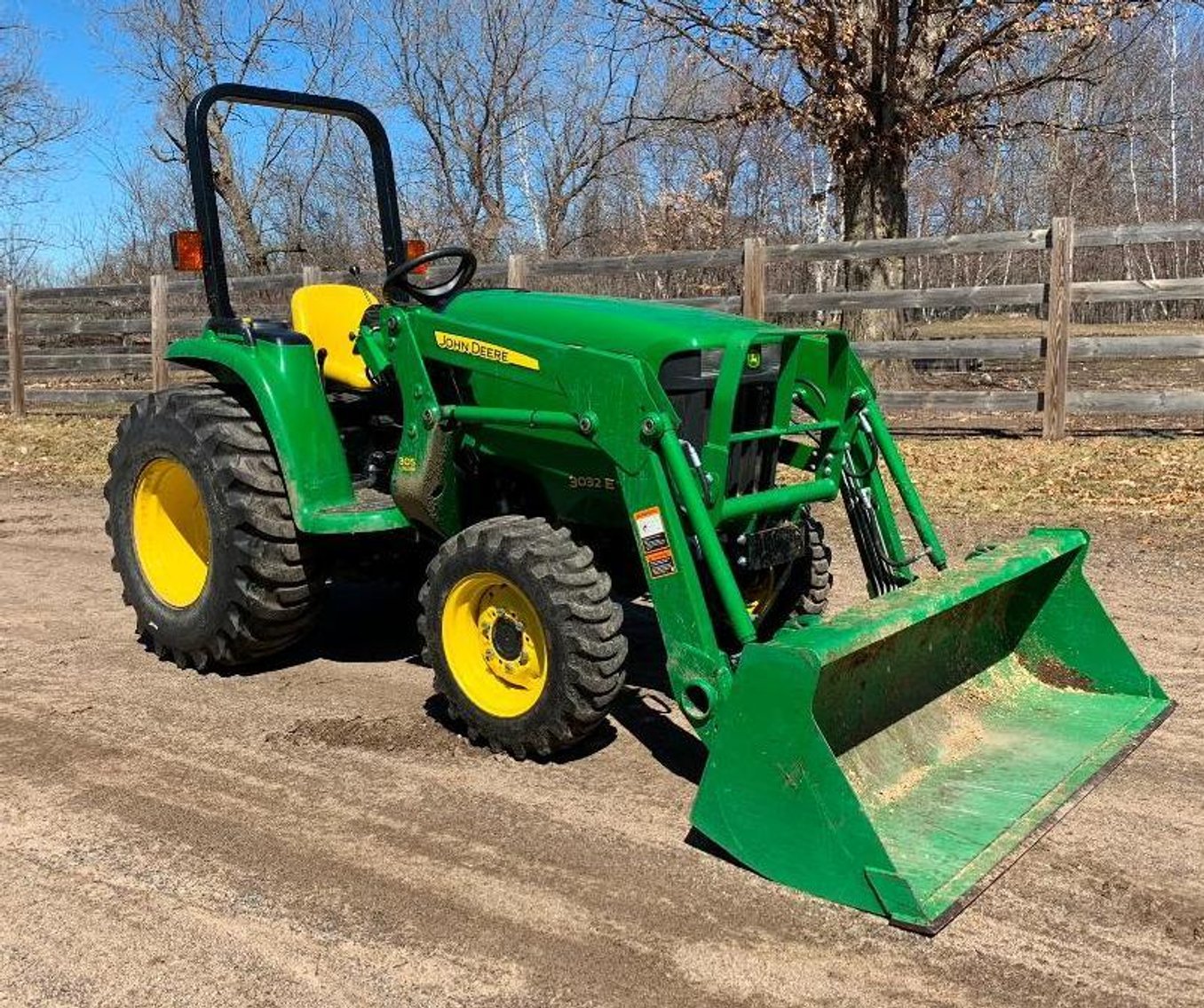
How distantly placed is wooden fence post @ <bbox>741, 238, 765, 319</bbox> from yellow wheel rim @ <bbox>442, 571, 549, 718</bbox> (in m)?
7.86

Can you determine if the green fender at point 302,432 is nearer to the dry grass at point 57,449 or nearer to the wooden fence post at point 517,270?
the dry grass at point 57,449

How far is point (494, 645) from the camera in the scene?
3.90 metres

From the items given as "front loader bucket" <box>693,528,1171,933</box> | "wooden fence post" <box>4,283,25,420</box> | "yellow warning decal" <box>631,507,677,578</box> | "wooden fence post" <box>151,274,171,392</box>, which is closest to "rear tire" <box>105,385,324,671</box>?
"yellow warning decal" <box>631,507,677,578</box>

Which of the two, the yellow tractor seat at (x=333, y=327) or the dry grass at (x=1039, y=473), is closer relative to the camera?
the yellow tractor seat at (x=333, y=327)

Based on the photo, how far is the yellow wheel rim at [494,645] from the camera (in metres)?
3.80

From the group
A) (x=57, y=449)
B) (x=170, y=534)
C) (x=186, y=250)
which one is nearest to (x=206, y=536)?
(x=170, y=534)

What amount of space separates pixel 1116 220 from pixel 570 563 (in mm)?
39784

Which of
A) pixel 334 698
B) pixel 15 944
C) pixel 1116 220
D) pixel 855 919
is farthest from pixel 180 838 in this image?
pixel 1116 220

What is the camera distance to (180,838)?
340 centimetres

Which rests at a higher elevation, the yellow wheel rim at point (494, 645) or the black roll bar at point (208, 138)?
the black roll bar at point (208, 138)

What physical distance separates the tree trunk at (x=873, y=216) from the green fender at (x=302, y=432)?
946cm

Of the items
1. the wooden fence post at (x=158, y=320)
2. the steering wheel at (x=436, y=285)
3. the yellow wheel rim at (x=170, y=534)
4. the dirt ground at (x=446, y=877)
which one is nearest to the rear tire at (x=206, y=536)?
the yellow wheel rim at (x=170, y=534)

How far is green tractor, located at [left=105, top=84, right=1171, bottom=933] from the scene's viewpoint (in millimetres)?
3131

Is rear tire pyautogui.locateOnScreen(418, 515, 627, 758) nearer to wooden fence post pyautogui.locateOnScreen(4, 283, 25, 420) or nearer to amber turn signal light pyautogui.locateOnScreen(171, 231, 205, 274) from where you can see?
amber turn signal light pyautogui.locateOnScreen(171, 231, 205, 274)
